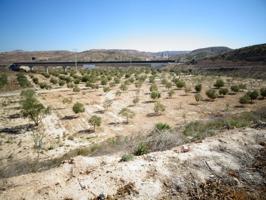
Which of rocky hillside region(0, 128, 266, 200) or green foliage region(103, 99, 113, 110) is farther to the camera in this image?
green foliage region(103, 99, 113, 110)

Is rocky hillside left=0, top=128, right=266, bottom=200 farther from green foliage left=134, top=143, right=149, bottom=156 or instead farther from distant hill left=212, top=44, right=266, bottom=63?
distant hill left=212, top=44, right=266, bottom=63

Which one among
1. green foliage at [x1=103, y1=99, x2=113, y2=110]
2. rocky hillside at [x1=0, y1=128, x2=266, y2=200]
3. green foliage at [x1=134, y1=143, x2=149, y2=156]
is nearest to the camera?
rocky hillside at [x1=0, y1=128, x2=266, y2=200]

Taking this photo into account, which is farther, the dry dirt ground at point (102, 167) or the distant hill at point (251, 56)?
the distant hill at point (251, 56)

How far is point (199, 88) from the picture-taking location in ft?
119

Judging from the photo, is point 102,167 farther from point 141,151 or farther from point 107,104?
point 107,104

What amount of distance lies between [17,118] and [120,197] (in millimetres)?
20385

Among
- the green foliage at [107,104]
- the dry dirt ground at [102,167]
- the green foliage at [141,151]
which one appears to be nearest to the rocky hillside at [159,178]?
the dry dirt ground at [102,167]

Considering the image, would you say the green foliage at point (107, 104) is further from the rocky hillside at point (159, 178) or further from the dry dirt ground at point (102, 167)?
the rocky hillside at point (159, 178)

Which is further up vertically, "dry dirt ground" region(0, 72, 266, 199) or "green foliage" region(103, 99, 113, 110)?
"dry dirt ground" region(0, 72, 266, 199)

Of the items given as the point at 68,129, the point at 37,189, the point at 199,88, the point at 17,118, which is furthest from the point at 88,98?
the point at 37,189

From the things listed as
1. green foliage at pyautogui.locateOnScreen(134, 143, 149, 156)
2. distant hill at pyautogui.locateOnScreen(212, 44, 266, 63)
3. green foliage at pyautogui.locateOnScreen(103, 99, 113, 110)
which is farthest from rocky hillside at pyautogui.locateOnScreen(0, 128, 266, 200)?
distant hill at pyautogui.locateOnScreen(212, 44, 266, 63)

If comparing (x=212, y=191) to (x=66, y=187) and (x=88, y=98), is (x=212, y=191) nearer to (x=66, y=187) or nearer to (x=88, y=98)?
(x=66, y=187)

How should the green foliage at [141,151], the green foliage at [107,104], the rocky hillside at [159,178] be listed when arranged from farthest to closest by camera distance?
the green foliage at [107,104] → the green foliage at [141,151] → the rocky hillside at [159,178]

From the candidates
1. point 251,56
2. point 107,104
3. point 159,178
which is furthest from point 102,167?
point 251,56
